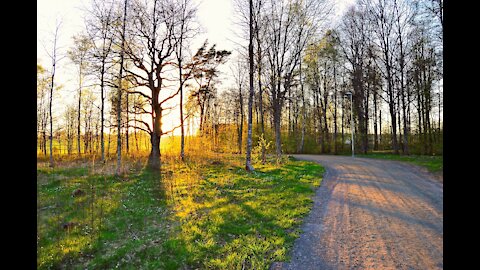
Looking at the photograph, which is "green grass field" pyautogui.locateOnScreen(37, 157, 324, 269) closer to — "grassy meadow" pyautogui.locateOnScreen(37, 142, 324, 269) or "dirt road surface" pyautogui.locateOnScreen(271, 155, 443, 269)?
"grassy meadow" pyautogui.locateOnScreen(37, 142, 324, 269)

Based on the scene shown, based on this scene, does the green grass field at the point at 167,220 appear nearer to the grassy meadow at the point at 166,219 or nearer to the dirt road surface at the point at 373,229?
the grassy meadow at the point at 166,219

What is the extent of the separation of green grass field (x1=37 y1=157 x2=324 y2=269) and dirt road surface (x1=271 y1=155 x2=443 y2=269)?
1.32 ft

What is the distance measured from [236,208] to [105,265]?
3.35m

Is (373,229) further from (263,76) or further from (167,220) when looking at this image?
(263,76)

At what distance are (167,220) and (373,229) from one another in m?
4.44

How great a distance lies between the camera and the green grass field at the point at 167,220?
13.5 ft

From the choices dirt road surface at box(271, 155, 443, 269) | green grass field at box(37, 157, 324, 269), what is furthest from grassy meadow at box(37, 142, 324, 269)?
dirt road surface at box(271, 155, 443, 269)

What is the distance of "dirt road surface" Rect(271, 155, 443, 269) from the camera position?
379cm

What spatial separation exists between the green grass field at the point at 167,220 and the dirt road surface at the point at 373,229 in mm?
403

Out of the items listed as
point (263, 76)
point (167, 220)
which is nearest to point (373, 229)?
point (167, 220)

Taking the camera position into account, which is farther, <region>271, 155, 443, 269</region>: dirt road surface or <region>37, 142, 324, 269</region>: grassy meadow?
<region>37, 142, 324, 269</region>: grassy meadow

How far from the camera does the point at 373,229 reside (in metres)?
4.95
